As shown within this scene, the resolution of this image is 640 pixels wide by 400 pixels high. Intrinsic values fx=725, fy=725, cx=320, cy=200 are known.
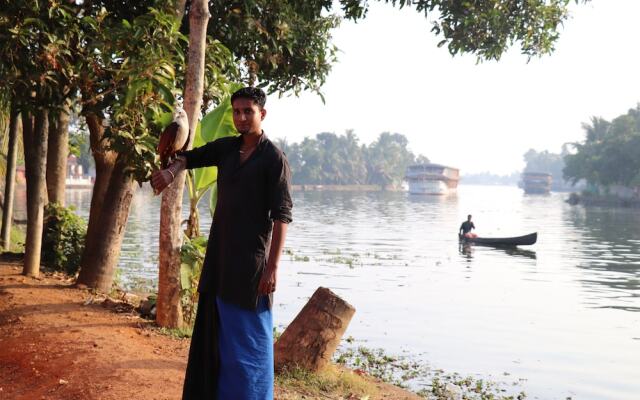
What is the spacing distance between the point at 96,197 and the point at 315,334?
433 cm

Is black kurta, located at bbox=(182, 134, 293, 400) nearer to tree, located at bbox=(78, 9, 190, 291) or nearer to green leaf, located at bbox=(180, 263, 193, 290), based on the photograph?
tree, located at bbox=(78, 9, 190, 291)

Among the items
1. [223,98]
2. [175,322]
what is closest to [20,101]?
[223,98]

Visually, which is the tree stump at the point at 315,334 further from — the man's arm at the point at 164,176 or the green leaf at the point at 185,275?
the man's arm at the point at 164,176

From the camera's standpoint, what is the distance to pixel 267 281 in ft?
13.2

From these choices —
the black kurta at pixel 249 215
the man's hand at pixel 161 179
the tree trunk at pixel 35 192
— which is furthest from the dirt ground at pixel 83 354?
the man's hand at pixel 161 179

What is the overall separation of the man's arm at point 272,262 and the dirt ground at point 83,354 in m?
1.70

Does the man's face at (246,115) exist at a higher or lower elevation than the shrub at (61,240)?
higher

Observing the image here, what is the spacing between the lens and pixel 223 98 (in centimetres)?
856

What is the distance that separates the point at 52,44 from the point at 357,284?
1242cm

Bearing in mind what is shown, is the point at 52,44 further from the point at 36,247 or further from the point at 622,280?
the point at 622,280

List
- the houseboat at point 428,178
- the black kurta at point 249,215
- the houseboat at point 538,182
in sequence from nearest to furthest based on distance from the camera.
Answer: the black kurta at point 249,215 < the houseboat at point 428,178 < the houseboat at point 538,182

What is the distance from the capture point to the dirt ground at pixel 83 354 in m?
5.30

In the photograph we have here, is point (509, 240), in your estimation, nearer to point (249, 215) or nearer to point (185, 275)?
point (185, 275)

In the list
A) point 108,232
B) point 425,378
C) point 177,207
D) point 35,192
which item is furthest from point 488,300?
point 177,207
